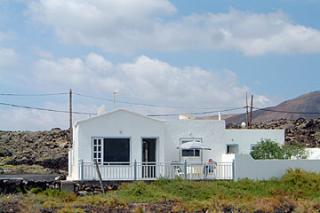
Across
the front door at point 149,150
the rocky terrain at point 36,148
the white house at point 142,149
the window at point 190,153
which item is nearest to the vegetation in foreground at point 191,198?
the white house at point 142,149

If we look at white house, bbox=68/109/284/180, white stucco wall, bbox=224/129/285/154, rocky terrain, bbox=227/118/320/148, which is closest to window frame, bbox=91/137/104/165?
white house, bbox=68/109/284/180

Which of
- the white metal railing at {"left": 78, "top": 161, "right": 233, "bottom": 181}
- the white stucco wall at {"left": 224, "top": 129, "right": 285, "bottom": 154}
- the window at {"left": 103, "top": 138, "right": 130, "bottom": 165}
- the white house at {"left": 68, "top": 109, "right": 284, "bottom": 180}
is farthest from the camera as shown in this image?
the white stucco wall at {"left": 224, "top": 129, "right": 285, "bottom": 154}

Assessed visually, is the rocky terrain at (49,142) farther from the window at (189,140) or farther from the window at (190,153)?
the window at (189,140)

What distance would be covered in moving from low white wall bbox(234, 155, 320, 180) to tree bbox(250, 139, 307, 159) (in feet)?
8.51

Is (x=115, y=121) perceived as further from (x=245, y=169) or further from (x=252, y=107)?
(x=252, y=107)

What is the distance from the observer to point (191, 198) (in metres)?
27.4

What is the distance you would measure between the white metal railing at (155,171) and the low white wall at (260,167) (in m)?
0.77

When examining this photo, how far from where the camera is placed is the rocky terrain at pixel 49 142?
4812 cm

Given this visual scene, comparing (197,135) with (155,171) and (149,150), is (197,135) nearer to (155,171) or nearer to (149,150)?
(149,150)

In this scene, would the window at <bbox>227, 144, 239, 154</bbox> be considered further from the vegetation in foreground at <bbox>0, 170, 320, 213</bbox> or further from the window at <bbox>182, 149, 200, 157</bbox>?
the vegetation in foreground at <bbox>0, 170, 320, 213</bbox>

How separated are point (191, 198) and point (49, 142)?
100 feet

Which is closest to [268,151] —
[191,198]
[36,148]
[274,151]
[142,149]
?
[274,151]

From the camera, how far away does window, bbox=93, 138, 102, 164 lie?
105 ft

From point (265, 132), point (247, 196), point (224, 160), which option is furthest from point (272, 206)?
point (265, 132)
